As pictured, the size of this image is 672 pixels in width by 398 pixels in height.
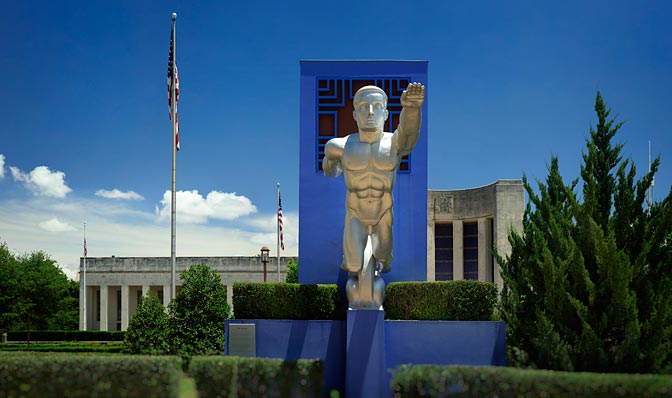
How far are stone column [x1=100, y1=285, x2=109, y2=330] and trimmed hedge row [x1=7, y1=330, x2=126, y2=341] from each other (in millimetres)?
5906

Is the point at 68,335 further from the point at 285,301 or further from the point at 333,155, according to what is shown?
the point at 333,155

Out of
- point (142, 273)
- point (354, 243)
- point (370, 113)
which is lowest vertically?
point (142, 273)

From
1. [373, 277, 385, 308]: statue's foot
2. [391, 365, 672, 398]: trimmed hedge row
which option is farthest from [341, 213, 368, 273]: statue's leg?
[391, 365, 672, 398]: trimmed hedge row

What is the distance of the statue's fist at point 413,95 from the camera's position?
917cm

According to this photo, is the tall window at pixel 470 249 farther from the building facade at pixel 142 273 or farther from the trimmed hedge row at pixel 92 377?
the trimmed hedge row at pixel 92 377

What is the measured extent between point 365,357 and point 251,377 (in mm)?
2205

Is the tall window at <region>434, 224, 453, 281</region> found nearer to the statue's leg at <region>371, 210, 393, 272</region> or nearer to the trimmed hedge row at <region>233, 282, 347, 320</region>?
the trimmed hedge row at <region>233, 282, 347, 320</region>

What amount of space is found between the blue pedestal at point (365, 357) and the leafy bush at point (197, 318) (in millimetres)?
5034

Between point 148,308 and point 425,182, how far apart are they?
6.61 metres

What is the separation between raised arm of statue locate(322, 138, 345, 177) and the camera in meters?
10.1

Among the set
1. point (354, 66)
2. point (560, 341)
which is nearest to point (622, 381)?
point (560, 341)

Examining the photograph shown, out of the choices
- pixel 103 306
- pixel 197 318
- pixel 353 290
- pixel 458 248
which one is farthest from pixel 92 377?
pixel 103 306

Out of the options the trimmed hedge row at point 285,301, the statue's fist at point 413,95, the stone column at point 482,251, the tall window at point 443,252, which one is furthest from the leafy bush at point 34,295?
the statue's fist at point 413,95

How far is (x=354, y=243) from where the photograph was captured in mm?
9969
